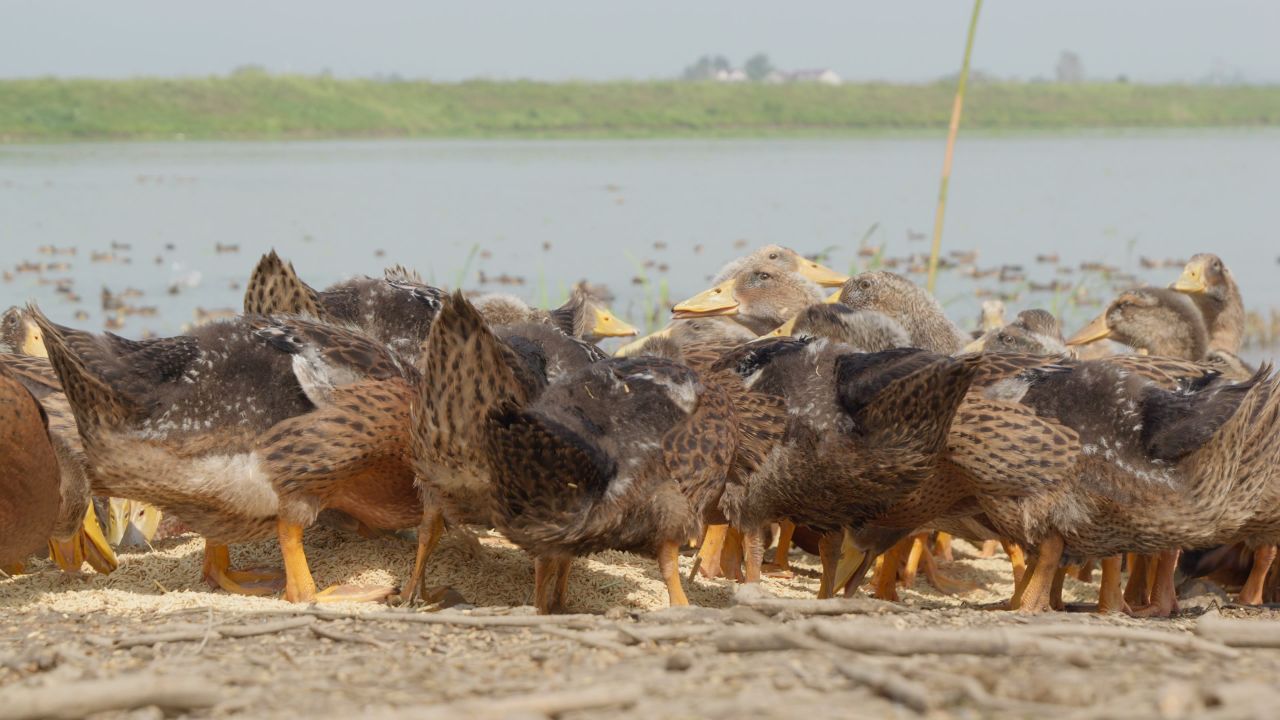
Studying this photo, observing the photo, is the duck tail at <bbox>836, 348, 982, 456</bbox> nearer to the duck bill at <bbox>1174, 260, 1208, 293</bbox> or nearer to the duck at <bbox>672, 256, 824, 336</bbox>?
the duck at <bbox>672, 256, 824, 336</bbox>

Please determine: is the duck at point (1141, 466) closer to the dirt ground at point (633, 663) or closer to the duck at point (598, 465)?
the dirt ground at point (633, 663)

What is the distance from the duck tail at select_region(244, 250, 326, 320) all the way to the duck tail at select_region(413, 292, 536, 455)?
163 cm

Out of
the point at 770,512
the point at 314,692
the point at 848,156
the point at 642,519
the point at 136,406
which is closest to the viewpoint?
the point at 314,692

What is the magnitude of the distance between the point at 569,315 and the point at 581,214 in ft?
52.0

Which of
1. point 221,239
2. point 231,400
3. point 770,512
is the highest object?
point 231,400

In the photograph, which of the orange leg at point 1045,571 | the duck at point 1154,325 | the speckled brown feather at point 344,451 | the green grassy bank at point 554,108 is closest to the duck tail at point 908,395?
the orange leg at point 1045,571

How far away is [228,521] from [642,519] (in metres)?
1.56

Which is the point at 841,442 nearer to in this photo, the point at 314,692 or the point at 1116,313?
the point at 314,692

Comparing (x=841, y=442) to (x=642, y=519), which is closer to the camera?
(x=642, y=519)

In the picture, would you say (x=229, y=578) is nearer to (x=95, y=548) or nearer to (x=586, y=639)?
(x=95, y=548)

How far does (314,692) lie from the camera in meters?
3.14

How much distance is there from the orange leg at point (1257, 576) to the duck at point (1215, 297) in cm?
310

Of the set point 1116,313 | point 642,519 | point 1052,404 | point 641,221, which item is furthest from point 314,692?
point 641,221

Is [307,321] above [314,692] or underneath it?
above
